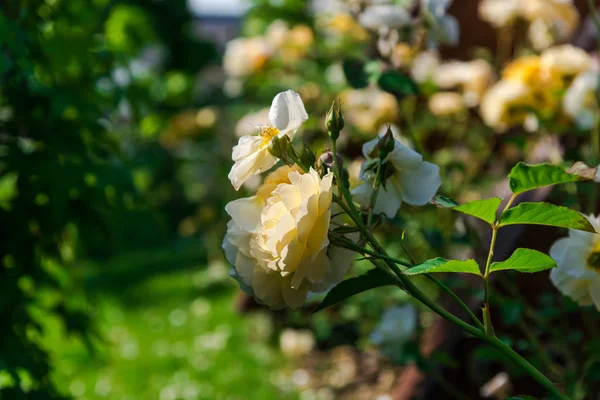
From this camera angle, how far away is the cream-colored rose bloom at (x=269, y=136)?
1.92 ft

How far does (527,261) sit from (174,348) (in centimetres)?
243

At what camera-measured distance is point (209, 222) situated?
4.67 meters

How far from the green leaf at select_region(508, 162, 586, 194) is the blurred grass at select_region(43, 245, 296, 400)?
4.02 feet

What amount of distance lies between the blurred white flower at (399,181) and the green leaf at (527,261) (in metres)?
0.12

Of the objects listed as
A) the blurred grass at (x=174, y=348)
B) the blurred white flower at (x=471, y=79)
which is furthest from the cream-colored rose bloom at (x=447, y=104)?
the blurred grass at (x=174, y=348)

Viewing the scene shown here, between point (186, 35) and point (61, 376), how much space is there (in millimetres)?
7960

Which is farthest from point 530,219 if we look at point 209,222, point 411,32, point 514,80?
point 209,222

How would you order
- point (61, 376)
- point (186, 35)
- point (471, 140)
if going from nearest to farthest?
1. point (471, 140)
2. point (61, 376)
3. point (186, 35)

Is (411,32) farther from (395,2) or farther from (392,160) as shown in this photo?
(392,160)

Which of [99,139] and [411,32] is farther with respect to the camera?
[99,139]

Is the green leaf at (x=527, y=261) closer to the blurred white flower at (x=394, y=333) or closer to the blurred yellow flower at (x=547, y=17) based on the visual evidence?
the blurred white flower at (x=394, y=333)

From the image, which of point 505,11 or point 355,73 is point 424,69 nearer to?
point 505,11

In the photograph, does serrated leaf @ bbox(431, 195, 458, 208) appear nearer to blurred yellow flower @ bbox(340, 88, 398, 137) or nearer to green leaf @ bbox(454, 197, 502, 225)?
green leaf @ bbox(454, 197, 502, 225)

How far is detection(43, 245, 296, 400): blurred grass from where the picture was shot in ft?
7.61
